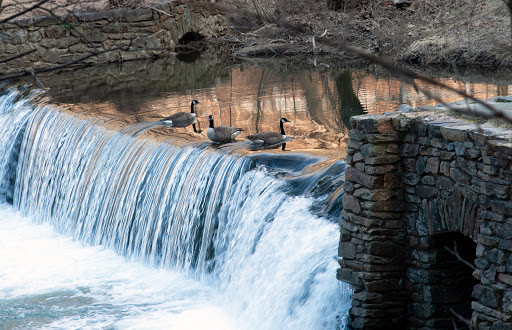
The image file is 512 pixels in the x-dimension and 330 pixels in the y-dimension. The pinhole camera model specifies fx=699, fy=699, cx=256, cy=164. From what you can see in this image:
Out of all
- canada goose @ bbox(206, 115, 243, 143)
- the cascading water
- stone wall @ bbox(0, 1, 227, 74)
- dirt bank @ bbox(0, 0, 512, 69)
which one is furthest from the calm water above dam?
stone wall @ bbox(0, 1, 227, 74)

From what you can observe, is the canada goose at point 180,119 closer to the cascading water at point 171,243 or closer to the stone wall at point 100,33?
the cascading water at point 171,243

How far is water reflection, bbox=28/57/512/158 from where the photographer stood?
10367 mm

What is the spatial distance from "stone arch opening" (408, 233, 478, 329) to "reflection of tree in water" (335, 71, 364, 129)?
4598 millimetres

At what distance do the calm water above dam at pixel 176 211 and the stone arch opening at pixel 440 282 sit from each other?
77 centimetres

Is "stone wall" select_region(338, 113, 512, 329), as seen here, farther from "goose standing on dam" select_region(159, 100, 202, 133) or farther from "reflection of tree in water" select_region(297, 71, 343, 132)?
"goose standing on dam" select_region(159, 100, 202, 133)

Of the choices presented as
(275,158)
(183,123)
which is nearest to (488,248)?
(275,158)

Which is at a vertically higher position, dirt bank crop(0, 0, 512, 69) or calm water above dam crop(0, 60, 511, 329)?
dirt bank crop(0, 0, 512, 69)

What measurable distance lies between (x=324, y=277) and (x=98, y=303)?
2880 millimetres

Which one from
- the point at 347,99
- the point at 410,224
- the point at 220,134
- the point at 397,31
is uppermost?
the point at 397,31

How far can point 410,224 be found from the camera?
18.8 ft

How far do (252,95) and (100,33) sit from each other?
25.4 feet

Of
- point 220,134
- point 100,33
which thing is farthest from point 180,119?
point 100,33

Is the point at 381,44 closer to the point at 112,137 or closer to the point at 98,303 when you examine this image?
the point at 112,137

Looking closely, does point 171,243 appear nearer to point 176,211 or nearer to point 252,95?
point 176,211
